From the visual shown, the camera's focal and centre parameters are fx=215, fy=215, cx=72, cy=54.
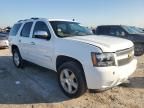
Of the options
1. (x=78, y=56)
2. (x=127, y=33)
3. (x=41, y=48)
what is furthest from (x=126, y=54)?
(x=127, y=33)

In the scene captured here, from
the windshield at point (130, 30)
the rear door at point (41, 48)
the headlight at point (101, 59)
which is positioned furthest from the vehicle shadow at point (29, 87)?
the windshield at point (130, 30)

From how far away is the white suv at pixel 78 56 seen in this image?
4.45 metres

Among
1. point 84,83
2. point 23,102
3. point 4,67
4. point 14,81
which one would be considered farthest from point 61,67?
point 4,67

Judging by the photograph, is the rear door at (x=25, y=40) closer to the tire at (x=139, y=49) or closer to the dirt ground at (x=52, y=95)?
the dirt ground at (x=52, y=95)

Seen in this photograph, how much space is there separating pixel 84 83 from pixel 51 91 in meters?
1.21

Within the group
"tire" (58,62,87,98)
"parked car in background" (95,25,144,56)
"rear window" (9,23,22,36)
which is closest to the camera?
"tire" (58,62,87,98)

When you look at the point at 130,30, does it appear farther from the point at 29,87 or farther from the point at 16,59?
the point at 29,87

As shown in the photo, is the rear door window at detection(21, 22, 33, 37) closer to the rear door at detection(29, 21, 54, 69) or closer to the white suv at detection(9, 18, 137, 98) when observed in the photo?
the white suv at detection(9, 18, 137, 98)

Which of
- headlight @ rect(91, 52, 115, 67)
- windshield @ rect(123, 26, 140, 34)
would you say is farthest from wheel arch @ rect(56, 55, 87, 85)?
windshield @ rect(123, 26, 140, 34)

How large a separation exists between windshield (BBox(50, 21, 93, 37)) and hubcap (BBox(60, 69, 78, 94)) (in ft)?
3.48

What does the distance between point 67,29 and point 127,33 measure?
6554 millimetres

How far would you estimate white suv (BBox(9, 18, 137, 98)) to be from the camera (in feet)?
14.6

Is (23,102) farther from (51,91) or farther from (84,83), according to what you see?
(84,83)

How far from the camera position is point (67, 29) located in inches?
239
